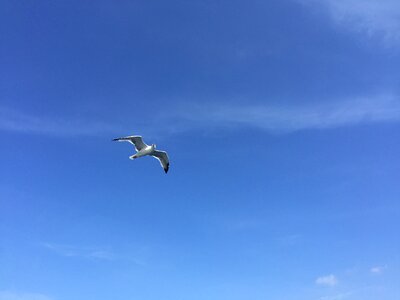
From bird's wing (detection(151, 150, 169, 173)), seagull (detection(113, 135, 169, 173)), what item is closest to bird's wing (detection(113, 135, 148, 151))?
seagull (detection(113, 135, 169, 173))

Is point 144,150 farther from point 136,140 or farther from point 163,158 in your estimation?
point 163,158

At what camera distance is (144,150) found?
68.1 meters

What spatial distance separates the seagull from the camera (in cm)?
6681

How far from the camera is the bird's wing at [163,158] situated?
232 ft

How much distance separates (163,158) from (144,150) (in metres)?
4.47

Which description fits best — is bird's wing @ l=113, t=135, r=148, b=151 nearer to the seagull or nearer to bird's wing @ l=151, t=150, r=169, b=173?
the seagull

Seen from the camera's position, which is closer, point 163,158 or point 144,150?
point 144,150

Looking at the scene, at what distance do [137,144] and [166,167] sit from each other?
6.32 m

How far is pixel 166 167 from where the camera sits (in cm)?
7194

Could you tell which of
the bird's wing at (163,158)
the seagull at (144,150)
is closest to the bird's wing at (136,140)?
the seagull at (144,150)

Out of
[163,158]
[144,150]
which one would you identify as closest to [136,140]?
[144,150]

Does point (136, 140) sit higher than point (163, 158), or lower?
lower

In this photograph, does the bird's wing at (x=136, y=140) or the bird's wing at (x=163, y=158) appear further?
the bird's wing at (x=163, y=158)

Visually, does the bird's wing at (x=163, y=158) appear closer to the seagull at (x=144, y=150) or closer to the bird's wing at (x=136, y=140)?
the seagull at (x=144, y=150)
